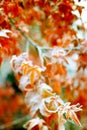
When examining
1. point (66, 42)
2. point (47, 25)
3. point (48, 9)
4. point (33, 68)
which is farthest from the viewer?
point (47, 25)

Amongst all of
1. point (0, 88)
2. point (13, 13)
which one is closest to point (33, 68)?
point (13, 13)

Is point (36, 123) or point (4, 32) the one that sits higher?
point (4, 32)

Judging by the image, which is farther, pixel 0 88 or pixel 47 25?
pixel 0 88

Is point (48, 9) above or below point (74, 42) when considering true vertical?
above

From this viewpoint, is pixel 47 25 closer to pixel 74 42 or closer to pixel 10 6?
pixel 74 42

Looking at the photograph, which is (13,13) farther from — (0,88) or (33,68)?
(0,88)

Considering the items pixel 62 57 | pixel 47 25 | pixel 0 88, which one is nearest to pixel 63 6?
pixel 62 57

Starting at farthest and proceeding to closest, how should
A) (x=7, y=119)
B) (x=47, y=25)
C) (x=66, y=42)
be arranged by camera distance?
(x=7, y=119)
(x=47, y=25)
(x=66, y=42)

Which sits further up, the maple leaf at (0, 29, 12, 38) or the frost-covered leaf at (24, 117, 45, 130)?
the maple leaf at (0, 29, 12, 38)

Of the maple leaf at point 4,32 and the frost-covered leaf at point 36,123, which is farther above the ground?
the maple leaf at point 4,32
